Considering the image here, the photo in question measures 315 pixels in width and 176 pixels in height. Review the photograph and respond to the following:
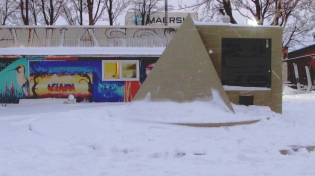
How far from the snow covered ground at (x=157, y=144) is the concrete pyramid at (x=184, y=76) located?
31 centimetres

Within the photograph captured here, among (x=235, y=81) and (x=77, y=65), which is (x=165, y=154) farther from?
(x=77, y=65)

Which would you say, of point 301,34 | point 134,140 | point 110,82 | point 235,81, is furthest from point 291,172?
point 301,34

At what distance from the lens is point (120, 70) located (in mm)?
16656

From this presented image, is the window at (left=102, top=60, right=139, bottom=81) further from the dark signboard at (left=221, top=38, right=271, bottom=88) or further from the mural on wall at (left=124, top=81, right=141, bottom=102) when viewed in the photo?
the dark signboard at (left=221, top=38, right=271, bottom=88)

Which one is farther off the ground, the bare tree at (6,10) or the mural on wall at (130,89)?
the bare tree at (6,10)

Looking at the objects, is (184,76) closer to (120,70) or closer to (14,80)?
(120,70)

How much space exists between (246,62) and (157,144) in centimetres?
493

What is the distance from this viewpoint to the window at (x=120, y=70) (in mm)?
16578

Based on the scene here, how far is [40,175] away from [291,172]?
11.2 ft

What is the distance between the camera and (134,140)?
669 centimetres

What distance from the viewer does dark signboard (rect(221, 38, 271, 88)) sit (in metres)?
10.2

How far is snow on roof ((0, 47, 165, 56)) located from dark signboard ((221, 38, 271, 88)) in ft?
20.5

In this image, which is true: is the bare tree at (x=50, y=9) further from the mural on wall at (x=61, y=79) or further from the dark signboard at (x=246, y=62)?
the dark signboard at (x=246, y=62)

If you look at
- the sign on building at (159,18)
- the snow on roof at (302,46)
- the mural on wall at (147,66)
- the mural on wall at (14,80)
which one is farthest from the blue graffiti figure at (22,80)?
the snow on roof at (302,46)
